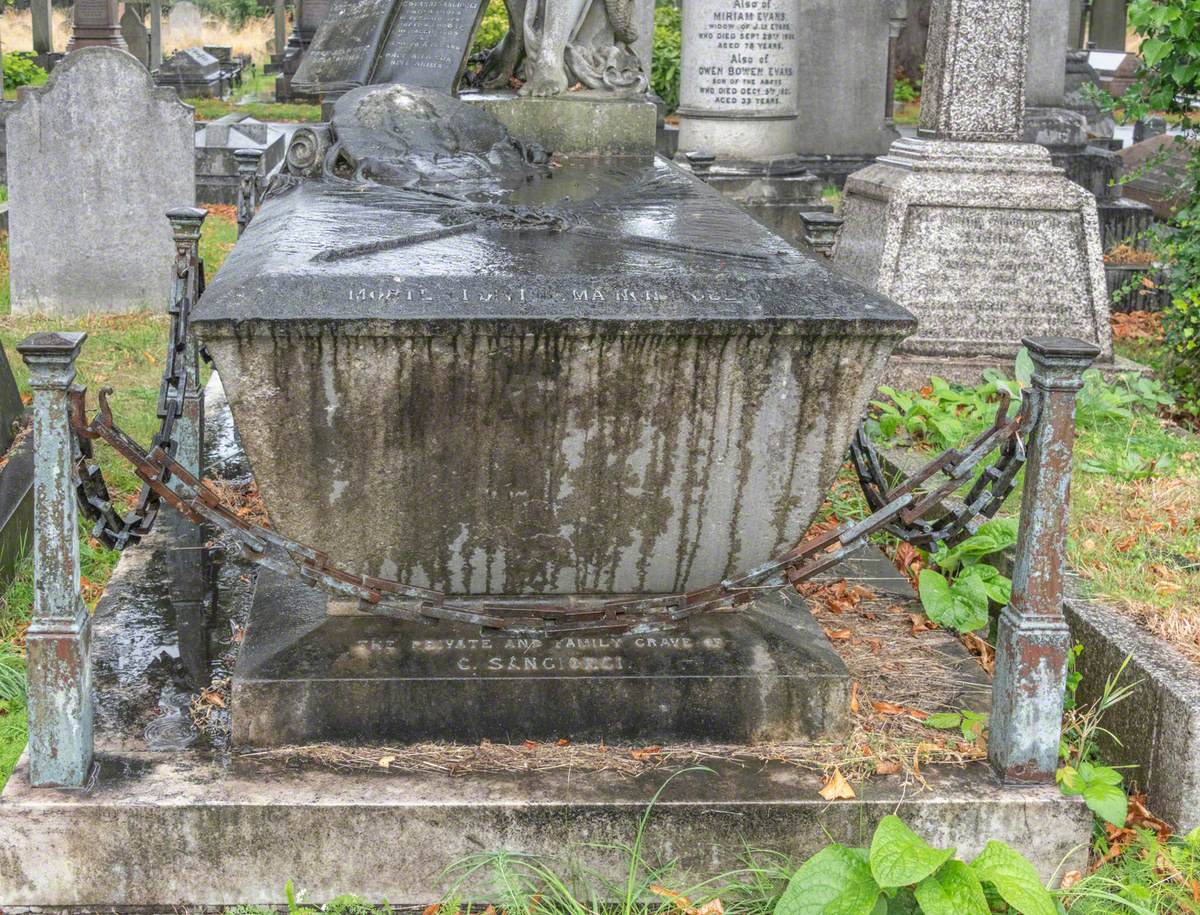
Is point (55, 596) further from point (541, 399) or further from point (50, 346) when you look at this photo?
point (541, 399)

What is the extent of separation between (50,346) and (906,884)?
1914mm

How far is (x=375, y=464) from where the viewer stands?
3.09 meters

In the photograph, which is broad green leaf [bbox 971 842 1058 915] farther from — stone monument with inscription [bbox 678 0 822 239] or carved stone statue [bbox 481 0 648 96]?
stone monument with inscription [bbox 678 0 822 239]

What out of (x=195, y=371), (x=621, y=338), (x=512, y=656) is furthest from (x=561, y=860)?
(x=195, y=371)

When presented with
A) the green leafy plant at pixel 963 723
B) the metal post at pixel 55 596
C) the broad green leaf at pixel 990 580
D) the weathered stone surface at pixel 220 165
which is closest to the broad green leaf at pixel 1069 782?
the green leafy plant at pixel 963 723

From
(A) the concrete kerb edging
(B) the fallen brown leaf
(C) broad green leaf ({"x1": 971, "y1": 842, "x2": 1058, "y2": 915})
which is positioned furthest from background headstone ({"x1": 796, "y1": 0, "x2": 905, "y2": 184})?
(C) broad green leaf ({"x1": 971, "y1": 842, "x2": 1058, "y2": 915})

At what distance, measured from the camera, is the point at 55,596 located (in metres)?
2.83

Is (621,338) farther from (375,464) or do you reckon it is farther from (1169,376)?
(1169,376)

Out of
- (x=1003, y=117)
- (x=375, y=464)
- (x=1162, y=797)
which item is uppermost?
(x=1003, y=117)

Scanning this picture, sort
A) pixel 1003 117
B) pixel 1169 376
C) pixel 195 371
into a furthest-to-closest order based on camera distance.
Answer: pixel 1003 117
pixel 1169 376
pixel 195 371

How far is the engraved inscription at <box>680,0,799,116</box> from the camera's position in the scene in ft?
35.3

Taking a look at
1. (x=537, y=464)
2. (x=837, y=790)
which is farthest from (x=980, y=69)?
(x=837, y=790)

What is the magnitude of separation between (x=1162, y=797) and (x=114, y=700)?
2.44 meters

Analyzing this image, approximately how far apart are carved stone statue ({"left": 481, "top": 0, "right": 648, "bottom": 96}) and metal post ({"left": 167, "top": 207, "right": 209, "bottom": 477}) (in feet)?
6.71
